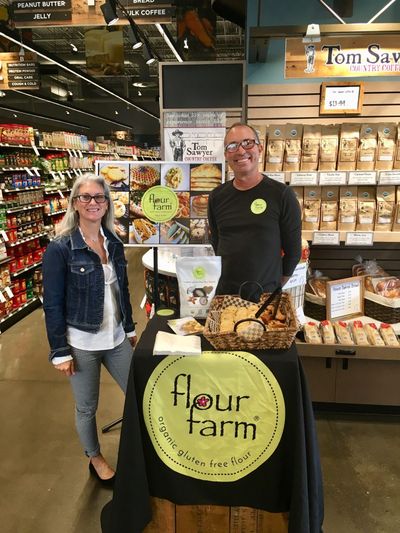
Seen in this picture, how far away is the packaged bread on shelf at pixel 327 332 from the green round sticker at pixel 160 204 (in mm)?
1513

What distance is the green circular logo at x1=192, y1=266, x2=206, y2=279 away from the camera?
181cm

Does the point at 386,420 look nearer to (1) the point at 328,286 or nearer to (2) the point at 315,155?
(1) the point at 328,286

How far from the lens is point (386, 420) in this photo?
3.11 metres

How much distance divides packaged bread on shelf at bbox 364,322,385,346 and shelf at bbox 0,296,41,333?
431cm

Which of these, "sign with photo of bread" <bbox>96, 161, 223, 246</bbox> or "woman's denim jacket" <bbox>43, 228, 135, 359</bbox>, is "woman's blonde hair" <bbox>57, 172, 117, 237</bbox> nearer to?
"woman's denim jacket" <bbox>43, 228, 135, 359</bbox>

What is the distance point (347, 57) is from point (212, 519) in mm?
2914

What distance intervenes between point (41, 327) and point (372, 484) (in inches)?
167

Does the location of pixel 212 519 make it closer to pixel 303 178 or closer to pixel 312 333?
pixel 312 333

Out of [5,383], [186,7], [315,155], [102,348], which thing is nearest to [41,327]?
[5,383]

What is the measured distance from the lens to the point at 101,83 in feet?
→ 41.1

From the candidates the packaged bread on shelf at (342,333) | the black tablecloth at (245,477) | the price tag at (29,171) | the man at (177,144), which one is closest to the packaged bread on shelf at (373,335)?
the packaged bread on shelf at (342,333)

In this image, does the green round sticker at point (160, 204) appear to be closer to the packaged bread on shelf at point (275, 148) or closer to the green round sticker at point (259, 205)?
the green round sticker at point (259, 205)

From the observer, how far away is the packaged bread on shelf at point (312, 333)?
3047 millimetres

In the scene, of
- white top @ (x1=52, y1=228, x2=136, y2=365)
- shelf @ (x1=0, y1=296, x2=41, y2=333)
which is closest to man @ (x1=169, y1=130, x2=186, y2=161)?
white top @ (x1=52, y1=228, x2=136, y2=365)
